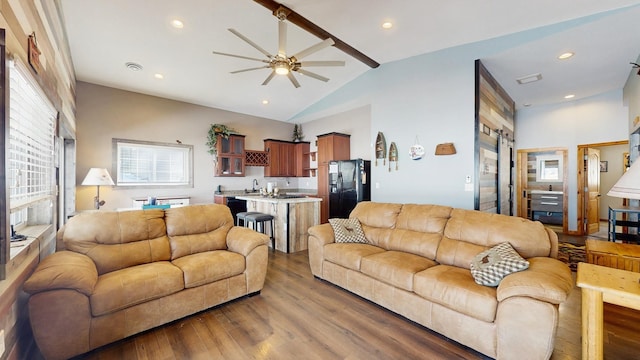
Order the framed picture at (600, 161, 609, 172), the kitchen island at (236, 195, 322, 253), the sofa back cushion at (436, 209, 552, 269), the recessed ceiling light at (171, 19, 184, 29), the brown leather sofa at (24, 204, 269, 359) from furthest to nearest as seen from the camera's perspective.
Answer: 1. the framed picture at (600, 161, 609, 172)
2. the kitchen island at (236, 195, 322, 253)
3. the recessed ceiling light at (171, 19, 184, 29)
4. the sofa back cushion at (436, 209, 552, 269)
5. the brown leather sofa at (24, 204, 269, 359)

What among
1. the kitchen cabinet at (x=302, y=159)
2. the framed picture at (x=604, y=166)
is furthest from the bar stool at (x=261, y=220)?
the framed picture at (x=604, y=166)

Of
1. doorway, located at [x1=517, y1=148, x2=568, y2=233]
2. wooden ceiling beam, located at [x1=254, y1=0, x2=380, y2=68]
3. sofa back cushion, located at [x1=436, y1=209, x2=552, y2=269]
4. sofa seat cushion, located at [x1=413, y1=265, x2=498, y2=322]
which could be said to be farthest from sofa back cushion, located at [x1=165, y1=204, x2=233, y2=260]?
doorway, located at [x1=517, y1=148, x2=568, y2=233]

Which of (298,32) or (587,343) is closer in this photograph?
(587,343)

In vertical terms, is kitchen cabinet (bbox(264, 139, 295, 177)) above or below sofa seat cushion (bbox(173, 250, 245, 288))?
above

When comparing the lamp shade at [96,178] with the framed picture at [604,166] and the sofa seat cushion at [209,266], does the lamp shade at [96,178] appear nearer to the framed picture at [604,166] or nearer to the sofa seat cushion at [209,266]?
the sofa seat cushion at [209,266]

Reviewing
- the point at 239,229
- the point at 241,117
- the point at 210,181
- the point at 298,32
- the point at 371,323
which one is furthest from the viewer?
the point at 241,117

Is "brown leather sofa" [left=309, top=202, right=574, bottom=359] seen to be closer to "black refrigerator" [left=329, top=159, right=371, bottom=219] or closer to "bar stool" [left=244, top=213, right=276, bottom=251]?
"bar stool" [left=244, top=213, right=276, bottom=251]

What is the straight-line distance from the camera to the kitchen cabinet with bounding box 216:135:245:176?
6.34 meters

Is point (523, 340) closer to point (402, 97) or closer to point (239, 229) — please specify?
point (239, 229)

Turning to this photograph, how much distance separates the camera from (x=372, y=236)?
3316 mm

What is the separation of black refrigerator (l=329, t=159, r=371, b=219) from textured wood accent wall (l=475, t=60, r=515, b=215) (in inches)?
92.9

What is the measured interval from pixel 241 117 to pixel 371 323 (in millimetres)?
6046

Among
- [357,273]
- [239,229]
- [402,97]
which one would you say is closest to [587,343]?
[357,273]

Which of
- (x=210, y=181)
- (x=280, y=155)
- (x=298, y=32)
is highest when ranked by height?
(x=298, y=32)
